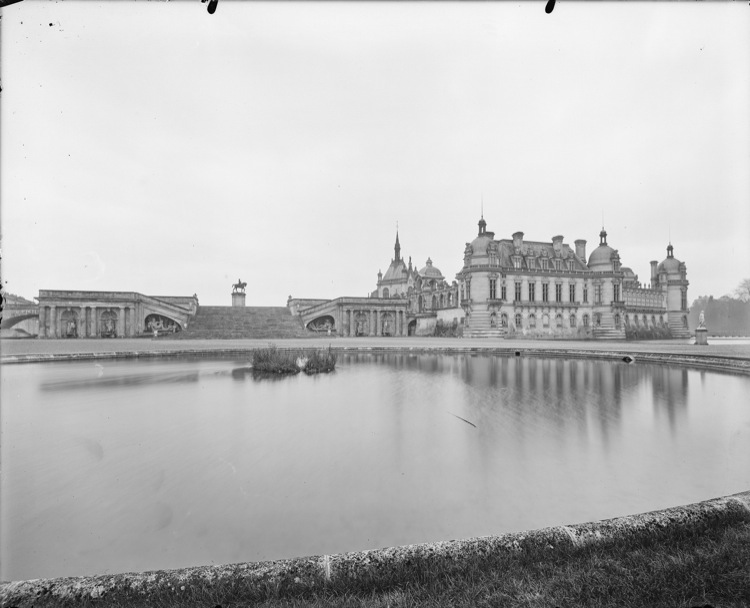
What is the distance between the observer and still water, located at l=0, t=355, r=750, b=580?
4098mm

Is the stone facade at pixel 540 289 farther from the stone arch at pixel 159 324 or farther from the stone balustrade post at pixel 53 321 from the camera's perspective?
the stone balustrade post at pixel 53 321

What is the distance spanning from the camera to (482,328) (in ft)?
161

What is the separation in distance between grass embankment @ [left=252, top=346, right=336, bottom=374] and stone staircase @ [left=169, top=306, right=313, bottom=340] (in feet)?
86.7

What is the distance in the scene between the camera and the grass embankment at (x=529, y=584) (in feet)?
8.50

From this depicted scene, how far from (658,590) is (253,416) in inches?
297

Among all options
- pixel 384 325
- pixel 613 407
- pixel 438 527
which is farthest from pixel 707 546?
pixel 384 325

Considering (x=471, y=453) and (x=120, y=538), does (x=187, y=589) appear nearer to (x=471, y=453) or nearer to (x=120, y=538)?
(x=120, y=538)

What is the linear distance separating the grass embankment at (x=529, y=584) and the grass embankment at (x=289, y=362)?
13.5m

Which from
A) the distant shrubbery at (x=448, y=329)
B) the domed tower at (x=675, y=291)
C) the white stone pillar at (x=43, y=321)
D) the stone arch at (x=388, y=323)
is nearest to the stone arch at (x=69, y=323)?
the white stone pillar at (x=43, y=321)

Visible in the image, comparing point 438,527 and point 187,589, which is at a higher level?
point 187,589

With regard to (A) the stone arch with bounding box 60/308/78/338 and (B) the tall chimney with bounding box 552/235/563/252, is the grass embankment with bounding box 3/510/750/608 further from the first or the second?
(B) the tall chimney with bounding box 552/235/563/252

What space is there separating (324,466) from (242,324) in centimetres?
4219

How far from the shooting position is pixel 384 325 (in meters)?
55.8

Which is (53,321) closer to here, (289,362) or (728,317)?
(289,362)
